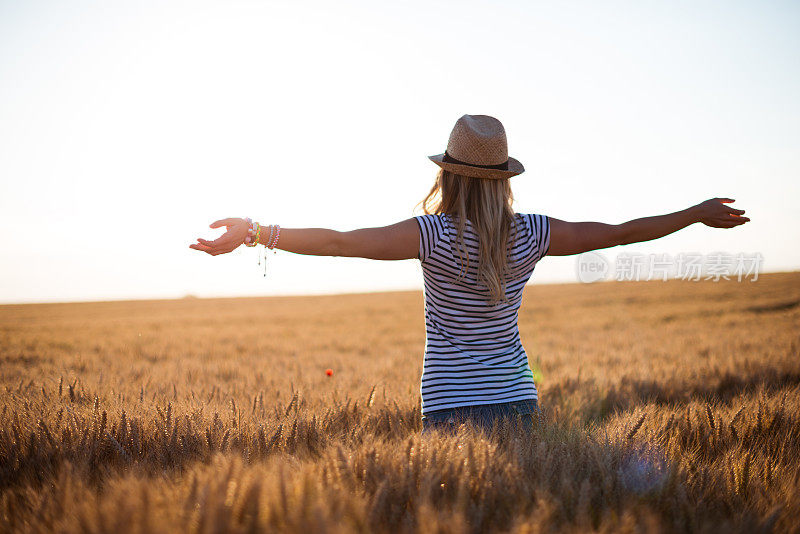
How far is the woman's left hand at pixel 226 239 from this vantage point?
6.78 ft

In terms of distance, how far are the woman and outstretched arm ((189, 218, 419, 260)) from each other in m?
0.01

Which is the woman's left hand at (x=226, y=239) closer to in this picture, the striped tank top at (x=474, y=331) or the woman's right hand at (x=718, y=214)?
the striped tank top at (x=474, y=331)

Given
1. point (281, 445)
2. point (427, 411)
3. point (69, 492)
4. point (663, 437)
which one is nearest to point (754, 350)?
point (663, 437)

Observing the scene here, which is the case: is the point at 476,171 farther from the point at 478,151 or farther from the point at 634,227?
the point at 634,227

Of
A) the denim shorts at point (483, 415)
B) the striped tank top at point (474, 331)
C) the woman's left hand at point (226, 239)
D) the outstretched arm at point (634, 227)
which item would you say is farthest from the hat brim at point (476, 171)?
the denim shorts at point (483, 415)

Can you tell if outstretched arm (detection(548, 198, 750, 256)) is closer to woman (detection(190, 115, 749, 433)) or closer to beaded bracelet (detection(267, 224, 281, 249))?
woman (detection(190, 115, 749, 433))

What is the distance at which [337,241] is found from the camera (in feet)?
7.31

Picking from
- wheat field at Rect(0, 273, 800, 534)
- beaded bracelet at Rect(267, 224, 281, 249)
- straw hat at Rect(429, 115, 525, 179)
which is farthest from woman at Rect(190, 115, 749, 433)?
beaded bracelet at Rect(267, 224, 281, 249)

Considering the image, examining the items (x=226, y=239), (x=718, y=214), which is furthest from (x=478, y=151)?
(x=718, y=214)

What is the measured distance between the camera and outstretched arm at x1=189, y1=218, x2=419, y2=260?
2092mm

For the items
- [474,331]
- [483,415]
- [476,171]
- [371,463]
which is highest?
[476,171]

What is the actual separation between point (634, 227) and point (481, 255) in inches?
35.3

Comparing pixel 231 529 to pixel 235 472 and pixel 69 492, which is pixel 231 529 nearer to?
pixel 235 472

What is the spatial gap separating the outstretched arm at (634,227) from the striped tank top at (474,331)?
0.09 meters
